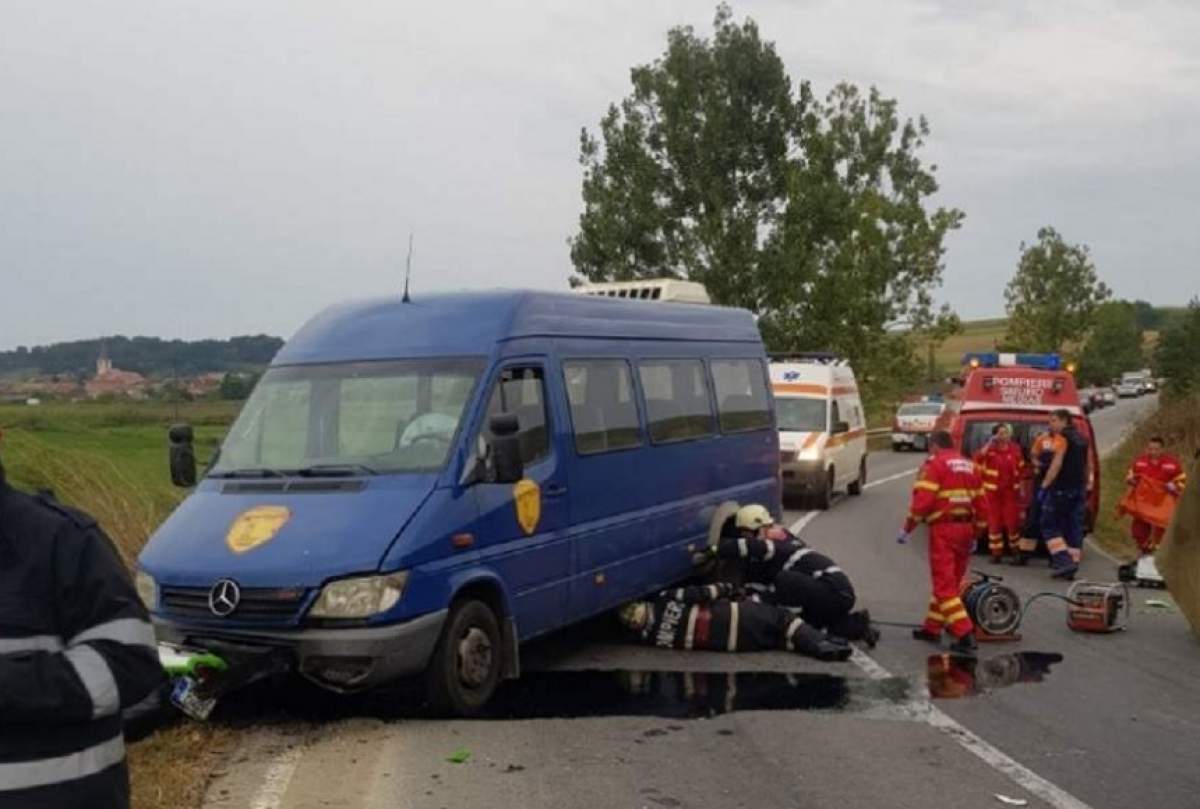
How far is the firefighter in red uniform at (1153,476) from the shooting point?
14.6m

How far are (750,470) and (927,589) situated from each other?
7.70ft

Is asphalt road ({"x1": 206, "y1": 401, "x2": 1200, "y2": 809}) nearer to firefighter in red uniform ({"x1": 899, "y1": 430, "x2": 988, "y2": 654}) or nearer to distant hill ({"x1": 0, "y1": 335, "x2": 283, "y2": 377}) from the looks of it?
firefighter in red uniform ({"x1": 899, "y1": 430, "x2": 988, "y2": 654})

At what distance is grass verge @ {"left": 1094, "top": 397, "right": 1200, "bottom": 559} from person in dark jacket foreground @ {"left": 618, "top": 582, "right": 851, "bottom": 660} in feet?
32.1

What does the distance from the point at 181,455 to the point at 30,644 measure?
5936mm

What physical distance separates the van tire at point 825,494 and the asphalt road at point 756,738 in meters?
11.0

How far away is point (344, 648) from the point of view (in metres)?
7.01

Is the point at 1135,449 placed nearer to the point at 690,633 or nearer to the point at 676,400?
the point at 676,400

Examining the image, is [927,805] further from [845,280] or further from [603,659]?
[845,280]

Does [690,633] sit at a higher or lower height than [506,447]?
lower

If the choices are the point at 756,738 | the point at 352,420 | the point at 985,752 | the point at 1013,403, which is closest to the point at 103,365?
the point at 352,420

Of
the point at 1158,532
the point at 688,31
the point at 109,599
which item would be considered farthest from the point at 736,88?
the point at 109,599

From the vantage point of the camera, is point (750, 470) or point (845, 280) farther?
point (845, 280)

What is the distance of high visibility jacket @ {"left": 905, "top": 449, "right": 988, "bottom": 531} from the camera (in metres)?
10.2

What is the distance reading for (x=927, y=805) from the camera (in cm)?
597
